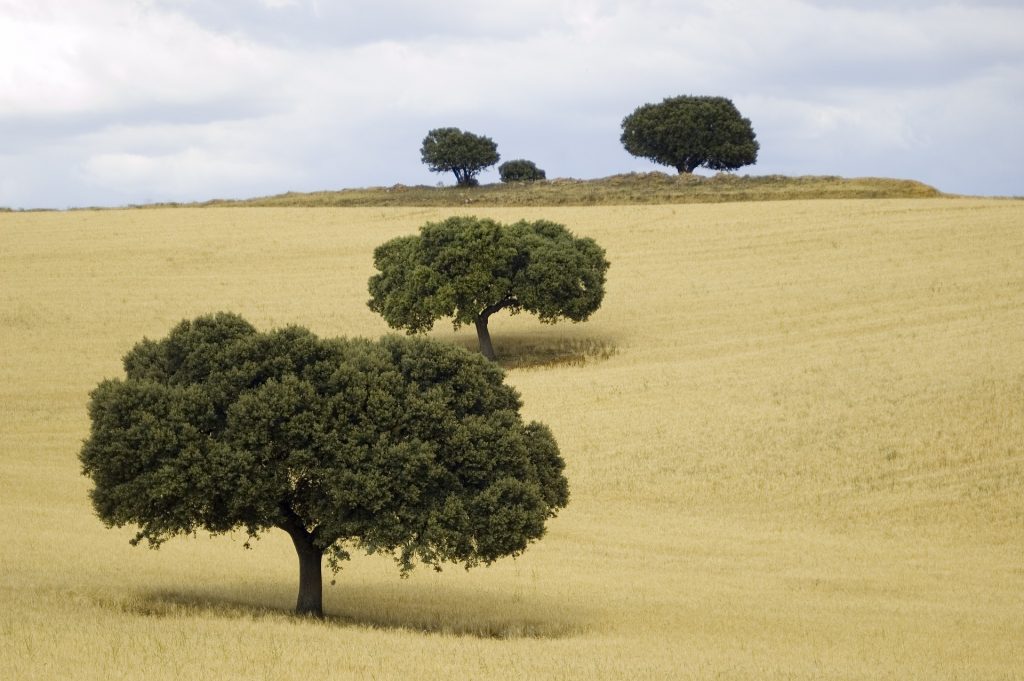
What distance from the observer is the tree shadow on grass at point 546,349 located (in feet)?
165

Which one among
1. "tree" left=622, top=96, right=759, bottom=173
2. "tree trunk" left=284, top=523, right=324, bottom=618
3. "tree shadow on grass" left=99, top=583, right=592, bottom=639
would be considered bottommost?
"tree shadow on grass" left=99, top=583, right=592, bottom=639

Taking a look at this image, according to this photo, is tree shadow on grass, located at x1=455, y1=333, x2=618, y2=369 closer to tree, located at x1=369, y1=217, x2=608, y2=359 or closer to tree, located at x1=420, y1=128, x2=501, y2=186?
tree, located at x1=369, y1=217, x2=608, y2=359

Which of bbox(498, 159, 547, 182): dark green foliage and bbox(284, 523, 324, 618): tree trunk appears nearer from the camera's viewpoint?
bbox(284, 523, 324, 618): tree trunk

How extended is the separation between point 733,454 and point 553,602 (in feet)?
44.8

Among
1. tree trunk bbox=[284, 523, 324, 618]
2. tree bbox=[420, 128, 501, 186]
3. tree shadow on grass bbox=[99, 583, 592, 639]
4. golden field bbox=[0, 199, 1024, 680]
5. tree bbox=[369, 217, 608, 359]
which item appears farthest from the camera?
tree bbox=[420, 128, 501, 186]

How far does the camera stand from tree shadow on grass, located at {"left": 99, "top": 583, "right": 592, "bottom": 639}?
64.7 ft

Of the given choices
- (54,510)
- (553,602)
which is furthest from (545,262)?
(553,602)

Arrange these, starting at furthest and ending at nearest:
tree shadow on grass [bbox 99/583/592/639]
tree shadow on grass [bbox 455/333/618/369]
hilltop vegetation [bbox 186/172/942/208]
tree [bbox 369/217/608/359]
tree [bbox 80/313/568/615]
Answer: hilltop vegetation [bbox 186/172/942/208] → tree [bbox 369/217/608/359] → tree shadow on grass [bbox 455/333/618/369] → tree shadow on grass [bbox 99/583/592/639] → tree [bbox 80/313/568/615]

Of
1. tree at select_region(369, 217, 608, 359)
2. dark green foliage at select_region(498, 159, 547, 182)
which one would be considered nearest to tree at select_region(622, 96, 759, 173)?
dark green foliage at select_region(498, 159, 547, 182)

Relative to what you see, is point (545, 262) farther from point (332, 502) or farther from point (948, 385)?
point (332, 502)

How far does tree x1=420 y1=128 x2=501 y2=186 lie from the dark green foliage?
27.1 meters

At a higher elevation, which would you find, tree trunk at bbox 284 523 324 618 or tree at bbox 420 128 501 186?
tree at bbox 420 128 501 186

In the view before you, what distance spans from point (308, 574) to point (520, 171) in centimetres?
11253

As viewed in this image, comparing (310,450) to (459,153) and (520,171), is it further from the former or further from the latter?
(520,171)
